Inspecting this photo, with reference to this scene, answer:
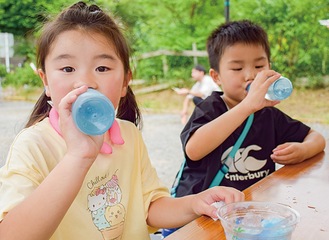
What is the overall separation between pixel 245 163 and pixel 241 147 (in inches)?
2.4

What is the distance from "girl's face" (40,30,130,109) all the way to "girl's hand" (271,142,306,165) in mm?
662

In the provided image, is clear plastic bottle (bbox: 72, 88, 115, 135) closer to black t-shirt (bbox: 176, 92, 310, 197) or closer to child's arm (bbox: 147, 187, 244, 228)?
child's arm (bbox: 147, 187, 244, 228)

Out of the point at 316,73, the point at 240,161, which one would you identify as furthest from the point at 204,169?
the point at 316,73

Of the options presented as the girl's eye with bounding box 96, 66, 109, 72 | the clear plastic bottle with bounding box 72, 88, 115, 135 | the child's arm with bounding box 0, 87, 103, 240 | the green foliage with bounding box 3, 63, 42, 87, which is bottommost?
the green foliage with bounding box 3, 63, 42, 87

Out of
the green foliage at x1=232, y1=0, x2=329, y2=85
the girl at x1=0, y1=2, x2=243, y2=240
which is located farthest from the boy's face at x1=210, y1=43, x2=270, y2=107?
the green foliage at x1=232, y1=0, x2=329, y2=85

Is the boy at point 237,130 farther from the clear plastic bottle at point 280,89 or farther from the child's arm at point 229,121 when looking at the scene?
the clear plastic bottle at point 280,89

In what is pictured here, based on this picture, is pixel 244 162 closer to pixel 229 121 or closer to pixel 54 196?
pixel 229 121

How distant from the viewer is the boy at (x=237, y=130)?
1.40 metres

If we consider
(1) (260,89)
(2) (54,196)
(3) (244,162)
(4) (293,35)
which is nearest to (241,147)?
(3) (244,162)

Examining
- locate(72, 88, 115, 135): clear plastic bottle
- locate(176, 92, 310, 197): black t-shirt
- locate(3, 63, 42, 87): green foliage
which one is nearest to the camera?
locate(72, 88, 115, 135): clear plastic bottle

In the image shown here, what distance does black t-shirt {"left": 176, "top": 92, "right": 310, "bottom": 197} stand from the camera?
1.50 metres

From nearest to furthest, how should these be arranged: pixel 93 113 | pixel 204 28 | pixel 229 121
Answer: pixel 93 113 → pixel 229 121 → pixel 204 28

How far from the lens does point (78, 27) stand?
99 centimetres

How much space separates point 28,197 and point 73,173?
93mm
